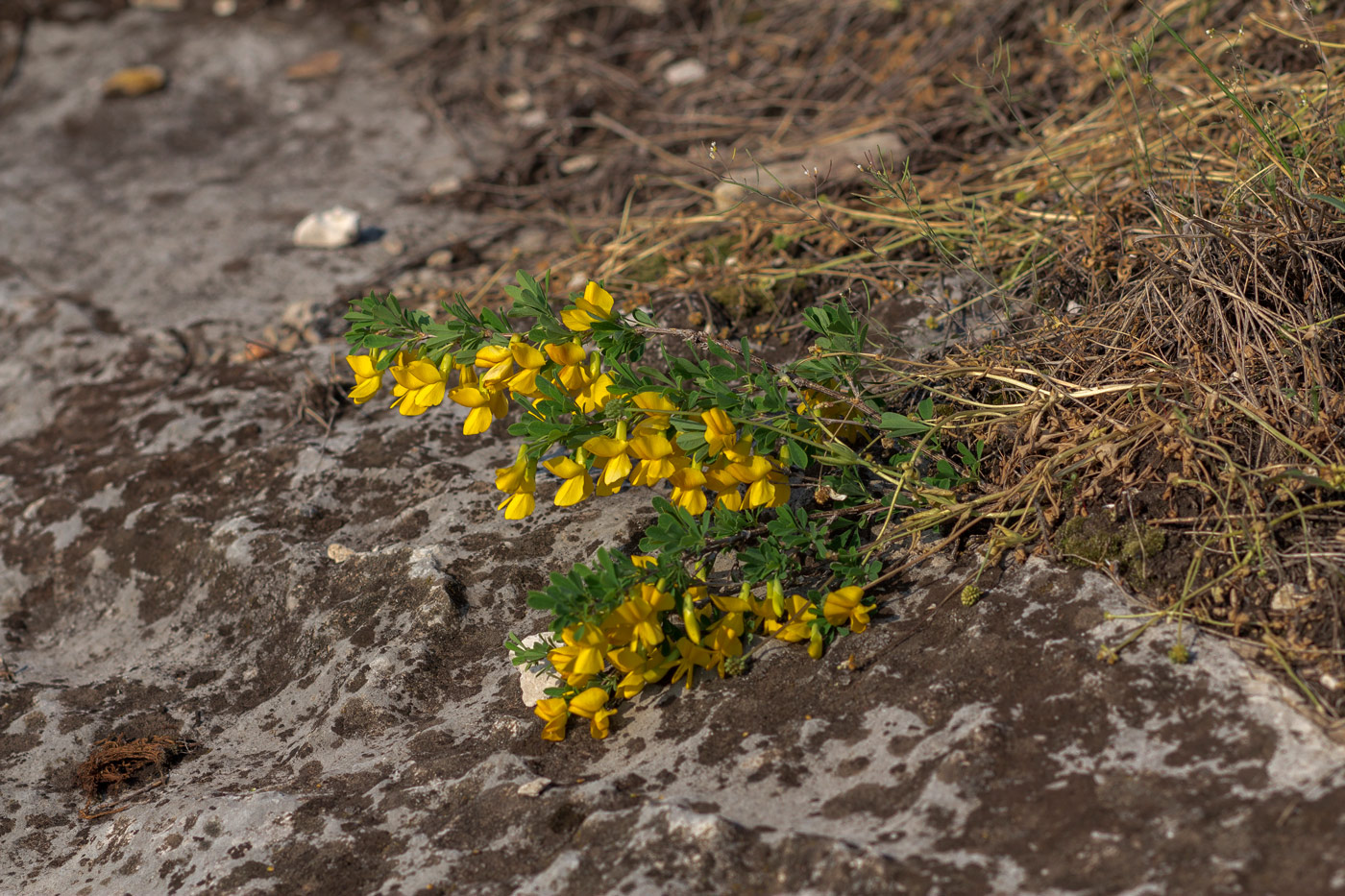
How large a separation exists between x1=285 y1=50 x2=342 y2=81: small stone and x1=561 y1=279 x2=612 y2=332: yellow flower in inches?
180

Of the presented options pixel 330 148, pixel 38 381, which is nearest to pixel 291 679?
pixel 38 381

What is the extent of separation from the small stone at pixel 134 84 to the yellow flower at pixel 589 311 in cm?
488

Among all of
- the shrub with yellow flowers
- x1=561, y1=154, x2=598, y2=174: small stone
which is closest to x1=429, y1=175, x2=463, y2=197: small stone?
x1=561, y1=154, x2=598, y2=174: small stone

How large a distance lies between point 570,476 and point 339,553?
0.97 metres

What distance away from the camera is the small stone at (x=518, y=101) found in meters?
5.22

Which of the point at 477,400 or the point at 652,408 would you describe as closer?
the point at 652,408

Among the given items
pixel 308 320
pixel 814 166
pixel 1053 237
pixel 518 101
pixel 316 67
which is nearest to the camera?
pixel 1053 237

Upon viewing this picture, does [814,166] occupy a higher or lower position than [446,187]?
higher

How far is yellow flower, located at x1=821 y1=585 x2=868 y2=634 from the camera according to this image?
1927 millimetres

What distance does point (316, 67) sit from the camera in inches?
231

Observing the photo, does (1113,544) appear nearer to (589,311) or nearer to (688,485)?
(688,485)

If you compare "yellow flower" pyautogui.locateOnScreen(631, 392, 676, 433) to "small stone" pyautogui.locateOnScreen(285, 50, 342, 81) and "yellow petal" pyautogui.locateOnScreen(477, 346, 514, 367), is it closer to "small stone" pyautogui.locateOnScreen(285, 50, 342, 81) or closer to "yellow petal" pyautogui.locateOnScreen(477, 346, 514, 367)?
"yellow petal" pyautogui.locateOnScreen(477, 346, 514, 367)

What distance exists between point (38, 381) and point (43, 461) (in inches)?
21.3

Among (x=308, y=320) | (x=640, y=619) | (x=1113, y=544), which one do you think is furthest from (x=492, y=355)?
(x=308, y=320)
